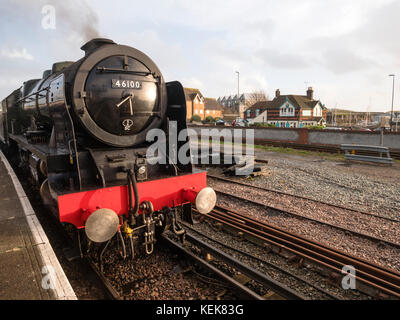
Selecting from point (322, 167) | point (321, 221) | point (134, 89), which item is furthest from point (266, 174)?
point (134, 89)

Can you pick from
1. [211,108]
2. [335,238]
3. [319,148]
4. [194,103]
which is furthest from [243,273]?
[211,108]

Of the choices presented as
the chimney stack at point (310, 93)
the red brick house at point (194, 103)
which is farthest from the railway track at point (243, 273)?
the red brick house at point (194, 103)

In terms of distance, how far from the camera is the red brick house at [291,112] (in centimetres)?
4291

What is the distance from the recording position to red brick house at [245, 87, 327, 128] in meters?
42.9

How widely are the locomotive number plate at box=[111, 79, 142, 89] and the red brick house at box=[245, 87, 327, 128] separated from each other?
40162 millimetres

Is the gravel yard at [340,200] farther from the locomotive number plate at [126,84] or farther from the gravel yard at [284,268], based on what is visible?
the locomotive number plate at [126,84]

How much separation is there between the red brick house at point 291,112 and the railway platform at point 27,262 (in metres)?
40.6

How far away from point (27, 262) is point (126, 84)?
267 centimetres

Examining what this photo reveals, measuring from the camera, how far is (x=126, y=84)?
13.3ft

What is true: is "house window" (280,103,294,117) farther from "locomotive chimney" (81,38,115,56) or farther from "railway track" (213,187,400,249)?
"locomotive chimney" (81,38,115,56)

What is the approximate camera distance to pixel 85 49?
14.4 ft

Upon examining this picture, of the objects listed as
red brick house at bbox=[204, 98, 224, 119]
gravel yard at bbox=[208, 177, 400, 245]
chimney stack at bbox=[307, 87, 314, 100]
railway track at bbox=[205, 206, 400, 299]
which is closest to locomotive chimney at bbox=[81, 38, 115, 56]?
railway track at bbox=[205, 206, 400, 299]

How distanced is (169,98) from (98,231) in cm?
248
